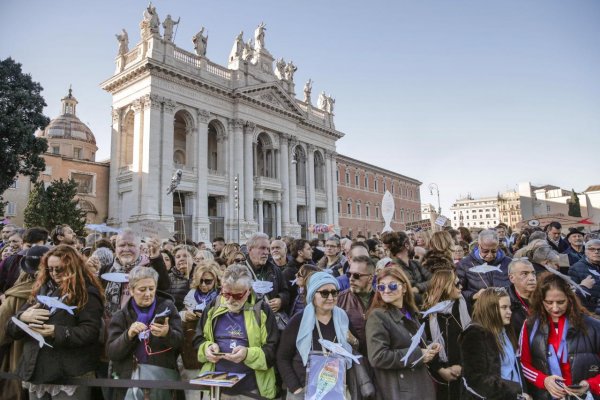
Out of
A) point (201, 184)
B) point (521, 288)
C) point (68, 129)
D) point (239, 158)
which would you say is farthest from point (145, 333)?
point (68, 129)

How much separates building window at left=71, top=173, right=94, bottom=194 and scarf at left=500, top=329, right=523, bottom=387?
29.1 metres

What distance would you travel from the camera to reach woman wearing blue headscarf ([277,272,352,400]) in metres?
3.30

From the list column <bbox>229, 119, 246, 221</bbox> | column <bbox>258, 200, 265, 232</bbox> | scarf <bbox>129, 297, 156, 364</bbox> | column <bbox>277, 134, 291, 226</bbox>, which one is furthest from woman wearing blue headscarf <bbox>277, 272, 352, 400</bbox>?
column <bbox>277, 134, 291, 226</bbox>

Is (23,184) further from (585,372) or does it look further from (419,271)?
(585,372)

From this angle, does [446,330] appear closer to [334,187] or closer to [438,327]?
[438,327]

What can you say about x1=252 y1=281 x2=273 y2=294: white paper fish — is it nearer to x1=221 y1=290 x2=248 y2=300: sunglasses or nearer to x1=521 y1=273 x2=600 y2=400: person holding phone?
x1=221 y1=290 x2=248 y2=300: sunglasses

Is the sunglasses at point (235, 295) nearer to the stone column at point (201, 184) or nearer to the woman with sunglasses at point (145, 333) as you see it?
the woman with sunglasses at point (145, 333)

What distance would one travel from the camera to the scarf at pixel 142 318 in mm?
3545

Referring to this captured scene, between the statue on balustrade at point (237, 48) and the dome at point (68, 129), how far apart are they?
17930 mm

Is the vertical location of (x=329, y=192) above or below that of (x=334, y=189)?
below

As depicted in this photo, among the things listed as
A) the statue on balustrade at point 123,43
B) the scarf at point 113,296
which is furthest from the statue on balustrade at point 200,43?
the scarf at point 113,296

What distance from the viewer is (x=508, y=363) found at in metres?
3.39

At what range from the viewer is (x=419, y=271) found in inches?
211

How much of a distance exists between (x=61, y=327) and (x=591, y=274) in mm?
5979
